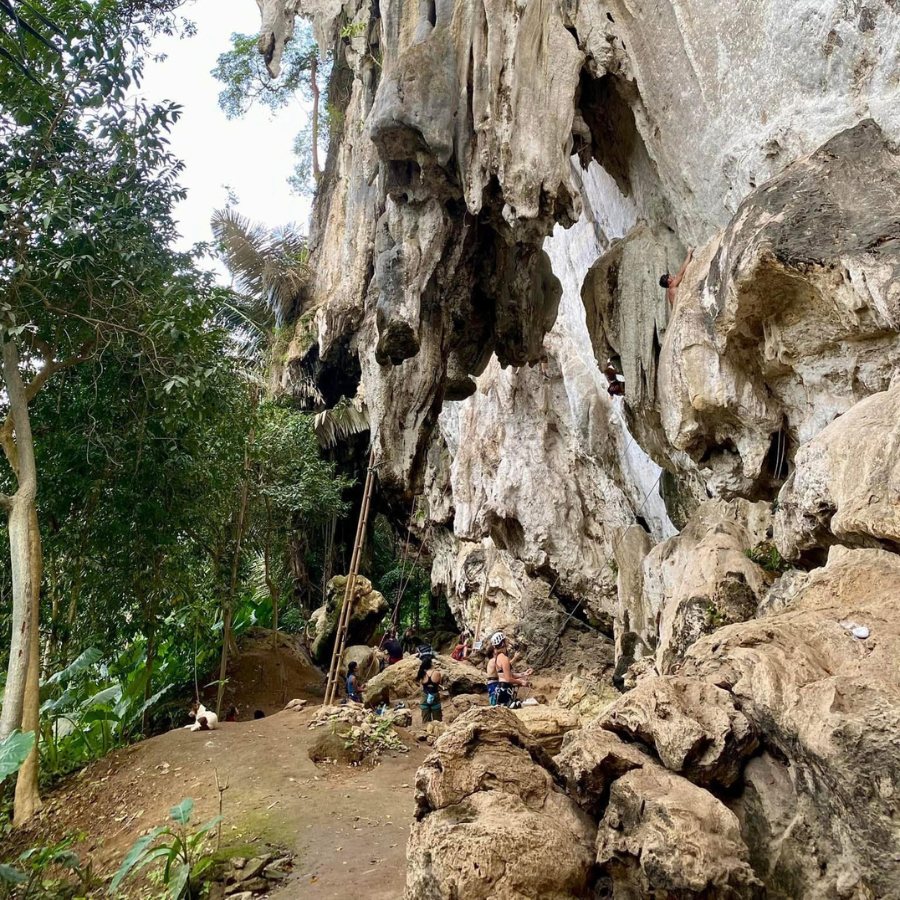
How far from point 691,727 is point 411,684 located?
32.0ft

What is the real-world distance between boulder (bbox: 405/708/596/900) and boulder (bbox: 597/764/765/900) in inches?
8.1

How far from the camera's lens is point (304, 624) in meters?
19.6

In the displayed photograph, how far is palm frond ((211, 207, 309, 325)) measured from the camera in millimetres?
19844

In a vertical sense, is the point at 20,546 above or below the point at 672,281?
below

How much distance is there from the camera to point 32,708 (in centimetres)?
736

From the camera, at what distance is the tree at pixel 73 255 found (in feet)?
23.6

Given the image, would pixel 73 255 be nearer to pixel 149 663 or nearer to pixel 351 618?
pixel 149 663

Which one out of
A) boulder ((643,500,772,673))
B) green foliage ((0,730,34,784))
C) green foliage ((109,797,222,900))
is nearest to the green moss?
green foliage ((109,797,222,900))

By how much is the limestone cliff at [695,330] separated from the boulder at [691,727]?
0.02m

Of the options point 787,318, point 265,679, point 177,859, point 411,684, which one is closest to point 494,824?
point 177,859

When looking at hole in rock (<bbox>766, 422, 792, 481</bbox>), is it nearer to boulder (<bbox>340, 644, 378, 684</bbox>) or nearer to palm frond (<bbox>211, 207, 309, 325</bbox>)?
boulder (<bbox>340, 644, 378, 684</bbox>)

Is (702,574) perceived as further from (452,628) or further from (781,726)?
(452,628)

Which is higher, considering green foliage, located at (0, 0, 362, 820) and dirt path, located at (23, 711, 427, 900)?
green foliage, located at (0, 0, 362, 820)

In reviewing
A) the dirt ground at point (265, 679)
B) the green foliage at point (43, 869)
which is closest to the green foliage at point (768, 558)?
the green foliage at point (43, 869)
